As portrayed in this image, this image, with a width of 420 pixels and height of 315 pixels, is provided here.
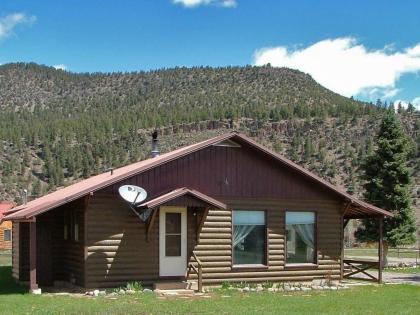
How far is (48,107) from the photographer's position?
331 ft

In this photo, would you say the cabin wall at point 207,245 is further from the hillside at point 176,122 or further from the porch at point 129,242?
the hillside at point 176,122

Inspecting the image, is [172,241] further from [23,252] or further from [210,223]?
[23,252]

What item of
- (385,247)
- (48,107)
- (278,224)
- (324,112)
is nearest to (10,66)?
(48,107)

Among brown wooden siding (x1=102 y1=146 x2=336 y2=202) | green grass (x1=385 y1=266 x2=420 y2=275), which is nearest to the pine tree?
green grass (x1=385 y1=266 x2=420 y2=275)

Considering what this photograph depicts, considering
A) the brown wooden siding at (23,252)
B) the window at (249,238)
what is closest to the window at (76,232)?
the brown wooden siding at (23,252)

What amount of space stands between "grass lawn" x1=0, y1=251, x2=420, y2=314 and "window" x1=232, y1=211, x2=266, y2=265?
189 centimetres

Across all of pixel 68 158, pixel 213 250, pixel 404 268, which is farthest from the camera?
pixel 68 158

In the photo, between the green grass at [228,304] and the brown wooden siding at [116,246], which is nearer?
the green grass at [228,304]

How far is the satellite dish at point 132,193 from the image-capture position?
54.7ft

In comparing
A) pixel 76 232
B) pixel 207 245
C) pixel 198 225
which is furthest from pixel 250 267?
pixel 76 232

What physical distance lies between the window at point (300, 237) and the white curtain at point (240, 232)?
1.31 m

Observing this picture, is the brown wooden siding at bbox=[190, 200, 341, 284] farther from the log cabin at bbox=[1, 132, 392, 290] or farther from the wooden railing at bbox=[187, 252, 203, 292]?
the wooden railing at bbox=[187, 252, 203, 292]

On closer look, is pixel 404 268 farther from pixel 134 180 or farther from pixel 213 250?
pixel 134 180

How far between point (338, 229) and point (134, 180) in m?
6.98
